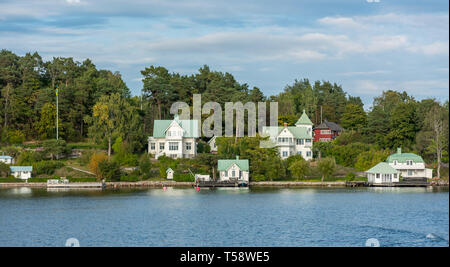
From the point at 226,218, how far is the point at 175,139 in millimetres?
36633

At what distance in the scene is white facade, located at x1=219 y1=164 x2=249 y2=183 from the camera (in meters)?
67.3

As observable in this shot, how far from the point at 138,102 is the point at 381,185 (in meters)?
41.9

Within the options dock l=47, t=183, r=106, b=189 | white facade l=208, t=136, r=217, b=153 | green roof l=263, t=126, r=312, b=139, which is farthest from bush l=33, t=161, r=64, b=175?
green roof l=263, t=126, r=312, b=139

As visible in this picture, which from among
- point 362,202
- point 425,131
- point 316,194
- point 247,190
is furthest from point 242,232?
point 425,131

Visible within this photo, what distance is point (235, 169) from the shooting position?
67375 mm

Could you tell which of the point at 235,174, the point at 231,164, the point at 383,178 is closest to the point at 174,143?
the point at 231,164

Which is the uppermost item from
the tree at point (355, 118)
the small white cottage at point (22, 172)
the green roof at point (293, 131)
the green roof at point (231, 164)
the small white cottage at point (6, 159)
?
the tree at point (355, 118)

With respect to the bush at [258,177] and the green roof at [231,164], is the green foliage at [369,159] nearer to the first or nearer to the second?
the bush at [258,177]

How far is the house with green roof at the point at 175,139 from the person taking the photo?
251 ft

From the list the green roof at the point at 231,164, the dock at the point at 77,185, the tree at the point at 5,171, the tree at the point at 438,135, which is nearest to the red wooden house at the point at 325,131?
the tree at the point at 438,135

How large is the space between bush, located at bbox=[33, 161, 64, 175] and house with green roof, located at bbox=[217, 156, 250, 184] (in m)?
20.2

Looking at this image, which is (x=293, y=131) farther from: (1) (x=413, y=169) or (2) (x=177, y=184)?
(2) (x=177, y=184)

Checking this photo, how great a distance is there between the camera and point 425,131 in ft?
246

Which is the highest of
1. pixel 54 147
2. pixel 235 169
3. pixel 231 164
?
pixel 54 147
